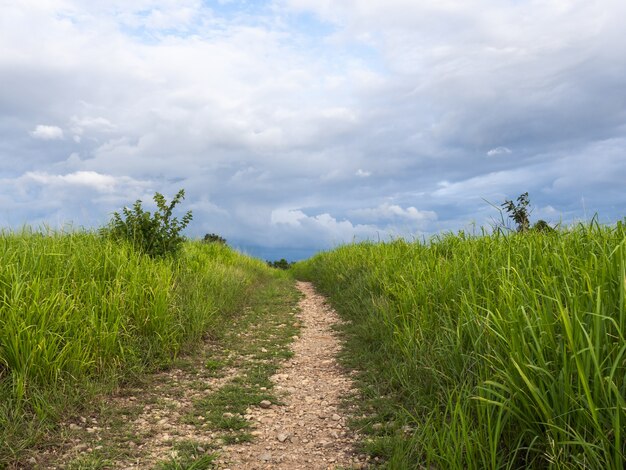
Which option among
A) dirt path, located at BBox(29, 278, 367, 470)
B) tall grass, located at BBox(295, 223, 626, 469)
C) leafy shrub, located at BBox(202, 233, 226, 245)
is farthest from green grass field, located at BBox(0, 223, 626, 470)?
leafy shrub, located at BBox(202, 233, 226, 245)

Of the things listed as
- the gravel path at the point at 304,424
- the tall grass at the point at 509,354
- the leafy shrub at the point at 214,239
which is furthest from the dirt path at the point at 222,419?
the leafy shrub at the point at 214,239

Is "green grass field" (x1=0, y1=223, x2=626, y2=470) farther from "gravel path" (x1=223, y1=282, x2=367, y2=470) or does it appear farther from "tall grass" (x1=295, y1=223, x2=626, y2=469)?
"gravel path" (x1=223, y1=282, x2=367, y2=470)

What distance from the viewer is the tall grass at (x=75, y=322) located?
4.40 metres

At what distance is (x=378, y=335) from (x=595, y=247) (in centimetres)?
317

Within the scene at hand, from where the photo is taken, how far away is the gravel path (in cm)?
393

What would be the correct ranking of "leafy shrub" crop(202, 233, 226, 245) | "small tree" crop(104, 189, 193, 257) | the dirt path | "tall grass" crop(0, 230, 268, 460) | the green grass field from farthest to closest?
"leafy shrub" crop(202, 233, 226, 245) → "small tree" crop(104, 189, 193, 257) → "tall grass" crop(0, 230, 268, 460) → the dirt path → the green grass field

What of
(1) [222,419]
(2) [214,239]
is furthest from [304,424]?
(2) [214,239]

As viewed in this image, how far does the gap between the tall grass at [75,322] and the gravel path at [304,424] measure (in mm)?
1787

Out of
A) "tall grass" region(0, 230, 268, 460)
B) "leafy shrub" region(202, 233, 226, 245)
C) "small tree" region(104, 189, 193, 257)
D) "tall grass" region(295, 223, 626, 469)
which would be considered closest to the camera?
"tall grass" region(295, 223, 626, 469)

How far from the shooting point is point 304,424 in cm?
469

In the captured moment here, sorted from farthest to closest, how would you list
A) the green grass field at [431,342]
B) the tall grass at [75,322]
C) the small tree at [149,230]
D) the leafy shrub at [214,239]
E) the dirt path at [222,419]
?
1. the leafy shrub at [214,239]
2. the small tree at [149,230]
3. the tall grass at [75,322]
4. the dirt path at [222,419]
5. the green grass field at [431,342]

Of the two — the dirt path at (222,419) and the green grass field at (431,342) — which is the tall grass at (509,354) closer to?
the green grass field at (431,342)

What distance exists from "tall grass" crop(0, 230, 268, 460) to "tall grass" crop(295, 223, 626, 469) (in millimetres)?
2957

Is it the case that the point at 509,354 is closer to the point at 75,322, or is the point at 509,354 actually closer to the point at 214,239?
the point at 75,322
